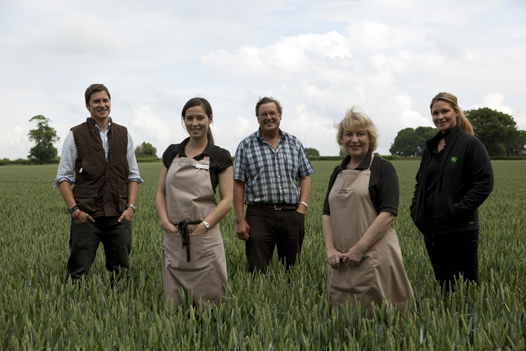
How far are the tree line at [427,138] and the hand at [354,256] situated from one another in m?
59.7

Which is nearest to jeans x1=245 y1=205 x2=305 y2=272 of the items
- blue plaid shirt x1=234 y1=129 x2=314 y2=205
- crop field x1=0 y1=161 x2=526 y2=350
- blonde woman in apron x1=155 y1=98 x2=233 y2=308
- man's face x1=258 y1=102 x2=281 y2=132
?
Result: blue plaid shirt x1=234 y1=129 x2=314 y2=205

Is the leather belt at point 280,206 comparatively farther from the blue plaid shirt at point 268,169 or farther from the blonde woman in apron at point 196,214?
the blonde woman in apron at point 196,214

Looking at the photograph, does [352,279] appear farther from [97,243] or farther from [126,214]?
[97,243]

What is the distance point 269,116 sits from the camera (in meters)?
4.05

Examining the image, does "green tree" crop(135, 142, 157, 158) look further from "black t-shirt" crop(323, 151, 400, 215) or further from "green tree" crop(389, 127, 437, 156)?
"black t-shirt" crop(323, 151, 400, 215)

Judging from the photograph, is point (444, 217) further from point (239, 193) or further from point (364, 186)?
point (239, 193)

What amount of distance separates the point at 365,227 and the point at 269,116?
1671mm

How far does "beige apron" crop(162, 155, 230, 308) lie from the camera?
3102 mm

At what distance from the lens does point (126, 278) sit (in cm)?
412

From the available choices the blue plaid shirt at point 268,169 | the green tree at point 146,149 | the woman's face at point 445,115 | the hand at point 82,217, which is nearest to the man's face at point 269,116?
the blue plaid shirt at point 268,169

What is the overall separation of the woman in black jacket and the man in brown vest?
2.68 meters

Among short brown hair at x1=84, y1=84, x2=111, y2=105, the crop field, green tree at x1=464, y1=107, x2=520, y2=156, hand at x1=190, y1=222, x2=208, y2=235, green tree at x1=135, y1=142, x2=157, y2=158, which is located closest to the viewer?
the crop field

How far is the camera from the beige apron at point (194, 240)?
310 centimetres

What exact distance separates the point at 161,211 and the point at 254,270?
128 centimetres
